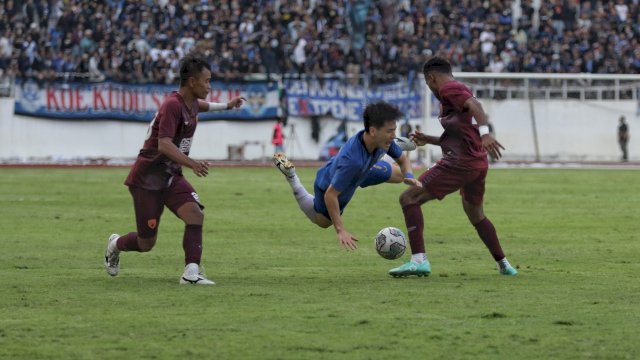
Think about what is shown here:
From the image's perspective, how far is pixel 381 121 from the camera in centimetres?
1118

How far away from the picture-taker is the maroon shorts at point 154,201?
11.6m

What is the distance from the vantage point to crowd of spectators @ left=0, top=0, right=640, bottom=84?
43.7m

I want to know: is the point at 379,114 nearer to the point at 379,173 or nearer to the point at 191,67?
the point at 379,173

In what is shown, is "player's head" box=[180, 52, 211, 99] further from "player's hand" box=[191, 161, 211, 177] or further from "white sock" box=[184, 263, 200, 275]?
"white sock" box=[184, 263, 200, 275]

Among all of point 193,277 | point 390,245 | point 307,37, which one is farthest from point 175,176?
point 307,37

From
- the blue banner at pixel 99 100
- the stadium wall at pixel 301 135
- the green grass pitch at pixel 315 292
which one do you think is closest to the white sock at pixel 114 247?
the green grass pitch at pixel 315 292

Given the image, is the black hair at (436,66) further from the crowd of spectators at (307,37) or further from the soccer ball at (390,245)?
the crowd of spectators at (307,37)

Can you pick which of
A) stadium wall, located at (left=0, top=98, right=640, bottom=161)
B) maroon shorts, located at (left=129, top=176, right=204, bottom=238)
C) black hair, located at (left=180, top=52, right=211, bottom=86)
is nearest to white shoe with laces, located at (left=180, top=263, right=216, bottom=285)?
maroon shorts, located at (left=129, top=176, right=204, bottom=238)

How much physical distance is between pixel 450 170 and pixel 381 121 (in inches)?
50.8

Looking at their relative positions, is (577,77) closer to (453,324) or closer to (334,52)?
(334,52)

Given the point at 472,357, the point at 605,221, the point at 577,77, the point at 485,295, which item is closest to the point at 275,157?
the point at 485,295

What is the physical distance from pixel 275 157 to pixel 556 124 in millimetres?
30730

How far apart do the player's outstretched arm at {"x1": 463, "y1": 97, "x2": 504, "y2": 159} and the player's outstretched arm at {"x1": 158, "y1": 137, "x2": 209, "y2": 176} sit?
8.39ft

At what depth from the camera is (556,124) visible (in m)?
41.6
